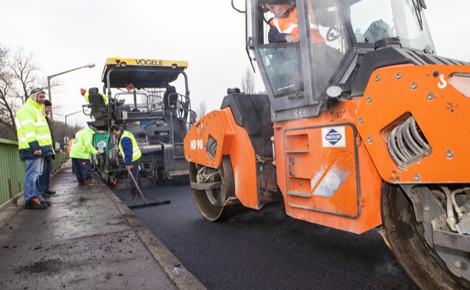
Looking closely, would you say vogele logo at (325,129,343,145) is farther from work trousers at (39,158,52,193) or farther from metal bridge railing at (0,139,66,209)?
work trousers at (39,158,52,193)

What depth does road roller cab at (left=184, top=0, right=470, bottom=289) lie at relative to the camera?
1.73 metres

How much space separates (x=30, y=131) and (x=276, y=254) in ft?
13.2

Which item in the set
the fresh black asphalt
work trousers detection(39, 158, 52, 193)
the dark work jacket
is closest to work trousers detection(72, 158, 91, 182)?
work trousers detection(39, 158, 52, 193)

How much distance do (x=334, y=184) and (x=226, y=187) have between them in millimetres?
1596

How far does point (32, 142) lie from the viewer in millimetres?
5293

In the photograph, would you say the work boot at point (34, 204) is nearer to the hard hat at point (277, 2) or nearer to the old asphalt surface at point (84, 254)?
the old asphalt surface at point (84, 254)

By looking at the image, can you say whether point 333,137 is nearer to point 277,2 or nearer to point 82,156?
point 277,2

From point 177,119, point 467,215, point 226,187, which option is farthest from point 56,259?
point 177,119

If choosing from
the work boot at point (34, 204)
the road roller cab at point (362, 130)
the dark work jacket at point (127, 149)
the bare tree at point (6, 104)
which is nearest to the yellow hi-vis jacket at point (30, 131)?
the work boot at point (34, 204)

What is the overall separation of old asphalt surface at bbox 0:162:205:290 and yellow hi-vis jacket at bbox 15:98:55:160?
92 centimetres

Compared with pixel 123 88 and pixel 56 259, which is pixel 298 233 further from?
pixel 123 88

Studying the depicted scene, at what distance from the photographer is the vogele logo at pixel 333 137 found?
232 cm

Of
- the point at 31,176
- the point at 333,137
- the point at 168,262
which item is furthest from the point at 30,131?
the point at 333,137

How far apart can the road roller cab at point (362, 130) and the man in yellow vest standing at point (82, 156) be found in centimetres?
618
